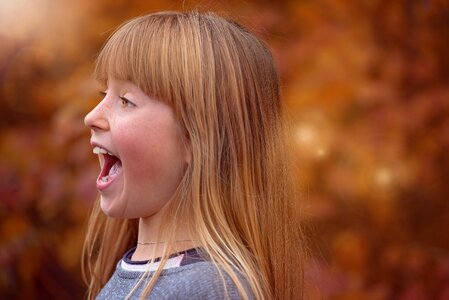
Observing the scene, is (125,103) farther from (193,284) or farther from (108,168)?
(193,284)

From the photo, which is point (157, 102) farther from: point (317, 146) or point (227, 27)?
point (317, 146)

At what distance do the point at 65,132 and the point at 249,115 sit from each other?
1.30 metres

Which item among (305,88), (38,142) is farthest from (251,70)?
(38,142)

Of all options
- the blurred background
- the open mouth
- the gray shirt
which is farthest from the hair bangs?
the blurred background

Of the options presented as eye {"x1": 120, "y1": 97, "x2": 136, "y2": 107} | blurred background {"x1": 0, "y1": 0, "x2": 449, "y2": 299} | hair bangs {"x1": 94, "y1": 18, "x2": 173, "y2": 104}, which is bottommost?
blurred background {"x1": 0, "y1": 0, "x2": 449, "y2": 299}

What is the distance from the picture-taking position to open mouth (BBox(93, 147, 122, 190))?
110cm

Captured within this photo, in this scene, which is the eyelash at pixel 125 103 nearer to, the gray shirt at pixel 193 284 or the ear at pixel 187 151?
the ear at pixel 187 151

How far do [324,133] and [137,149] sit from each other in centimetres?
127

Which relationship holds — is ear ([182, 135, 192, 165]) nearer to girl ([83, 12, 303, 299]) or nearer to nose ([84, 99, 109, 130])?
girl ([83, 12, 303, 299])

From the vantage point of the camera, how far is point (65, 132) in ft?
7.57

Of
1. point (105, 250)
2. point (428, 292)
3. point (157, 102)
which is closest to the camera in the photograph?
point (157, 102)

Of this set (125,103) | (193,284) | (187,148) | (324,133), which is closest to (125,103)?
(125,103)

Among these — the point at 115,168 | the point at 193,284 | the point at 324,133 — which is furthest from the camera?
the point at 324,133

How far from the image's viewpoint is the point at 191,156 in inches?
Result: 42.5
